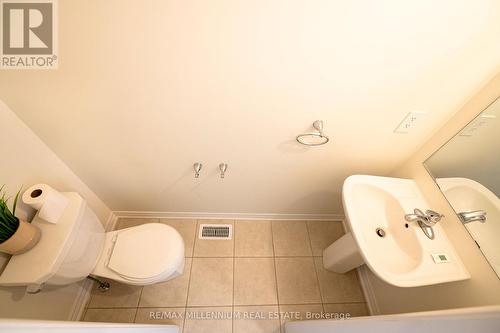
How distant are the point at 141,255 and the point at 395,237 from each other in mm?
1492

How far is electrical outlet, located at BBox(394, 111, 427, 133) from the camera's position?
933 mm

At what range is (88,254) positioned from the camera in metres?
1.06

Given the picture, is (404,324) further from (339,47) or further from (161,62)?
(161,62)

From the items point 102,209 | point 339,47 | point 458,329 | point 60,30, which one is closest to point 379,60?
point 339,47

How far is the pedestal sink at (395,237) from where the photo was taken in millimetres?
809

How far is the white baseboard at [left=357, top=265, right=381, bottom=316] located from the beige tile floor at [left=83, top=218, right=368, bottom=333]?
0.13 ft

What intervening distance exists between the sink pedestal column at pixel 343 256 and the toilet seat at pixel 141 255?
1126 millimetres

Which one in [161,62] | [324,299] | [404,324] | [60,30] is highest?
[60,30]

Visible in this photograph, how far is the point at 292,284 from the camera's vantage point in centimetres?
149

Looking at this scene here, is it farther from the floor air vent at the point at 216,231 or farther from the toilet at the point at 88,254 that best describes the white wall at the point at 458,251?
the toilet at the point at 88,254

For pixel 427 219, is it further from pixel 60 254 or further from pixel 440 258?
pixel 60 254

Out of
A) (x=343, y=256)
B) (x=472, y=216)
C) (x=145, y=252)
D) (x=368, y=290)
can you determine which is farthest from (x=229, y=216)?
(x=472, y=216)

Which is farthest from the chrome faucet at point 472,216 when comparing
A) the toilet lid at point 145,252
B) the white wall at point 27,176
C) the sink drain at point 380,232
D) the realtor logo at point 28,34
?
the white wall at point 27,176

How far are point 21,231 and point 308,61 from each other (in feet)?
4.74
